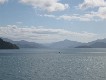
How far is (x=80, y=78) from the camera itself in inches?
2391

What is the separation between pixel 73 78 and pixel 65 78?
207 cm

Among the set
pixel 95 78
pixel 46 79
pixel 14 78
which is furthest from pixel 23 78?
pixel 95 78

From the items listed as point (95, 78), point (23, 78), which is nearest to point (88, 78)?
point (95, 78)

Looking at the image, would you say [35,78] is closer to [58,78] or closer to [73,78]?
[58,78]

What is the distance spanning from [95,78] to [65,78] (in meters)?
7.70

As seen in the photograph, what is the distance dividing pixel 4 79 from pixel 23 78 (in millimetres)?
4838

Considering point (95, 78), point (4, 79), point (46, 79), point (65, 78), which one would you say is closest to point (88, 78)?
point (95, 78)

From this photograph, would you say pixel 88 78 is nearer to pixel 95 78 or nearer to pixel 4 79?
pixel 95 78

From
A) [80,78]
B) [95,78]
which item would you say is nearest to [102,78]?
[95,78]

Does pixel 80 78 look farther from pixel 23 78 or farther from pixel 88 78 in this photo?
pixel 23 78

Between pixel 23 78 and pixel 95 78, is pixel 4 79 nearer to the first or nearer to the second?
pixel 23 78

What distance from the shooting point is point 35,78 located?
197 ft

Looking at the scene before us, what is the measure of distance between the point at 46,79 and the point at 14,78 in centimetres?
835

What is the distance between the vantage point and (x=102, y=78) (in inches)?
2382
